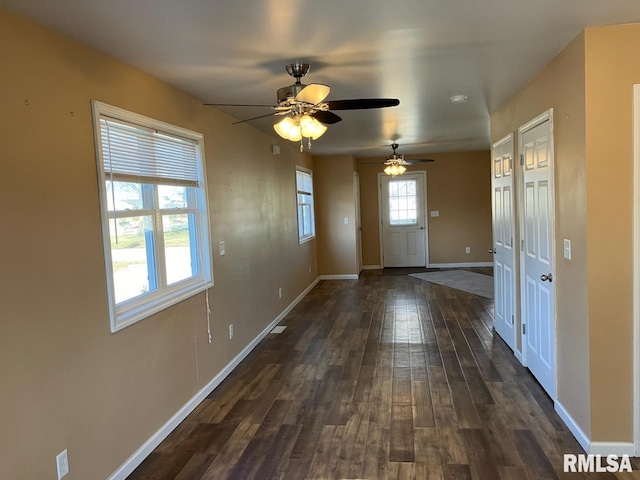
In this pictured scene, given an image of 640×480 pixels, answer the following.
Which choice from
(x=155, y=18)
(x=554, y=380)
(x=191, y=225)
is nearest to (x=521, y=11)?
(x=155, y=18)

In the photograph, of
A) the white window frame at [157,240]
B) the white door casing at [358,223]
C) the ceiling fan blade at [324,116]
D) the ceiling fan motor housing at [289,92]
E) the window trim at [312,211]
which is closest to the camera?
the white window frame at [157,240]

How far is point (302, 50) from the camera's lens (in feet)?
8.43

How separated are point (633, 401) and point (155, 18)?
3207mm

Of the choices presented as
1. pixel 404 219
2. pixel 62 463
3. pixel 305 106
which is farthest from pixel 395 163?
pixel 62 463

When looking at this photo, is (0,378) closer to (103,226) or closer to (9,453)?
(9,453)

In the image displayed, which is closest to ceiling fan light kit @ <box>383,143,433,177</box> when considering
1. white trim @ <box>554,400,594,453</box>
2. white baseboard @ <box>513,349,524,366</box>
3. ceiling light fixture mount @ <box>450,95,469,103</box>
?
ceiling light fixture mount @ <box>450,95,469,103</box>

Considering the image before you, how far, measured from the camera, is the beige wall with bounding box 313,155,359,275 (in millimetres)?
8492

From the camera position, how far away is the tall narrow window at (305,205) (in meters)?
7.39

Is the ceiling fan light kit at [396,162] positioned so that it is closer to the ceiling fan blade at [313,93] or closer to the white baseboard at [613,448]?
the ceiling fan blade at [313,93]

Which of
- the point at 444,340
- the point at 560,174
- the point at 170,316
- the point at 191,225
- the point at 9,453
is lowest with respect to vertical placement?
the point at 444,340

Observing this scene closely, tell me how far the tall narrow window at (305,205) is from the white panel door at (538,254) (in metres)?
4.06

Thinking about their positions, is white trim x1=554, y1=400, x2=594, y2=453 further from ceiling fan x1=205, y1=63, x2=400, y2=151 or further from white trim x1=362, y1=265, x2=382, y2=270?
white trim x1=362, y1=265, x2=382, y2=270

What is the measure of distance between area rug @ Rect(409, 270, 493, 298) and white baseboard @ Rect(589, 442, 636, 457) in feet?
13.9

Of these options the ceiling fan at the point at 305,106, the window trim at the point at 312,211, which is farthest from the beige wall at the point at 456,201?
the ceiling fan at the point at 305,106
